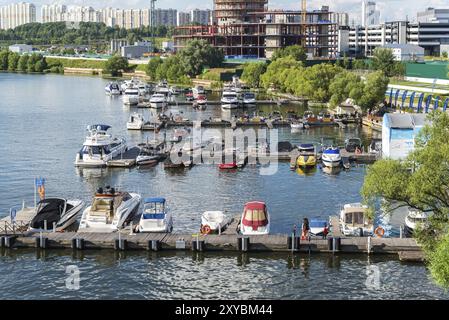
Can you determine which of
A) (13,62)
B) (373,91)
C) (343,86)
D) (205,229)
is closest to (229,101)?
(343,86)

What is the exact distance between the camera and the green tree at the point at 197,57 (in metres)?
116

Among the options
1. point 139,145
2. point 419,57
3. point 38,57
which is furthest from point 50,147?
point 38,57

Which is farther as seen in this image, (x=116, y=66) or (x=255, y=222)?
(x=116, y=66)

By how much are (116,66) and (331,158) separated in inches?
3970

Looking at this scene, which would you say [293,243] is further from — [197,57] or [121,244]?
[197,57]

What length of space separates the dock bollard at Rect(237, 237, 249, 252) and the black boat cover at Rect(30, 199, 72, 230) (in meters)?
7.74

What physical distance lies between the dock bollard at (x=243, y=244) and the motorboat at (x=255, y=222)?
44.2 inches

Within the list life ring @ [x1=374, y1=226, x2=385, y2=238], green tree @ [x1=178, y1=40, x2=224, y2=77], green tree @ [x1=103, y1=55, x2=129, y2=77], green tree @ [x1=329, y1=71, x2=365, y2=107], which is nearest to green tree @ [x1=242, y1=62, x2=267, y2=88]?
green tree @ [x1=178, y1=40, x2=224, y2=77]

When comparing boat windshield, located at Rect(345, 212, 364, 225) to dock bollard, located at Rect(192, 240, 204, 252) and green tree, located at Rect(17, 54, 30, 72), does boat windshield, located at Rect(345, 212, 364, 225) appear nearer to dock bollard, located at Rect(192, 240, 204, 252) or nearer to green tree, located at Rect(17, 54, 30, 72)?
dock bollard, located at Rect(192, 240, 204, 252)

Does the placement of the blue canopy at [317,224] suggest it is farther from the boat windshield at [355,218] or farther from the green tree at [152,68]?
the green tree at [152,68]

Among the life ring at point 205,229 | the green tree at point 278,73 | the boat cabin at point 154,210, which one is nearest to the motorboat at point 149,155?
the boat cabin at point 154,210

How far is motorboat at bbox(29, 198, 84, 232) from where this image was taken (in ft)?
95.7

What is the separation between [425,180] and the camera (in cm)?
2175

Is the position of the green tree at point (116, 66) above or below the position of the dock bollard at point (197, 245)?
above
